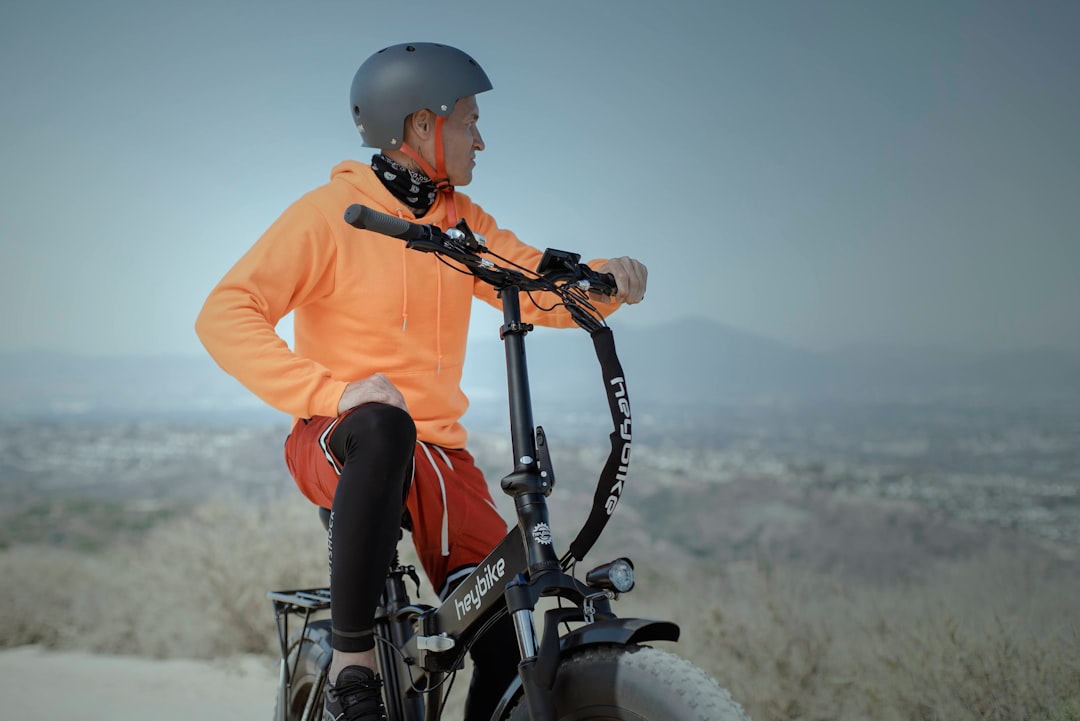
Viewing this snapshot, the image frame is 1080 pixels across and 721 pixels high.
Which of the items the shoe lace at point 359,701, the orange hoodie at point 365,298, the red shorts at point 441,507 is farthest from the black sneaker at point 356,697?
the orange hoodie at point 365,298

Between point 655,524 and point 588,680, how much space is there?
179 inches

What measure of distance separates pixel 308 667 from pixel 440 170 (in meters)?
1.22

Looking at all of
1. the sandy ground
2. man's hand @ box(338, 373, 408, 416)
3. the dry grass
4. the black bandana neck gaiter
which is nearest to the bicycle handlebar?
man's hand @ box(338, 373, 408, 416)

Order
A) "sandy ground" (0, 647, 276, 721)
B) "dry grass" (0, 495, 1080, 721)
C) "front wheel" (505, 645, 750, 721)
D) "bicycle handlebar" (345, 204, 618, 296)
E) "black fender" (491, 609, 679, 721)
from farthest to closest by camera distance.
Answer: "sandy ground" (0, 647, 276, 721) < "dry grass" (0, 495, 1080, 721) < "bicycle handlebar" (345, 204, 618, 296) < "black fender" (491, 609, 679, 721) < "front wheel" (505, 645, 750, 721)

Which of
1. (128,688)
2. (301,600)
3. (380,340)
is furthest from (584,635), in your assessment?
(128,688)

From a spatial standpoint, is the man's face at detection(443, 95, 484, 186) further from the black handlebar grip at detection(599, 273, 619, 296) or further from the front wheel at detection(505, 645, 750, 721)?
the front wheel at detection(505, 645, 750, 721)

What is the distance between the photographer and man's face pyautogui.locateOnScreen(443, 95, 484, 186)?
1.98 m

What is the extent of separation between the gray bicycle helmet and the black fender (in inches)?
A: 45.4

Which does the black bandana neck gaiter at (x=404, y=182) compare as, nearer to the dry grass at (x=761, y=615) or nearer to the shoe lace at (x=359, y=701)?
the shoe lace at (x=359, y=701)

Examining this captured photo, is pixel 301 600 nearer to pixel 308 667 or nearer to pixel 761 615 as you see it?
pixel 308 667

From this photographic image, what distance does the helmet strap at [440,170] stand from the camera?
197 centimetres

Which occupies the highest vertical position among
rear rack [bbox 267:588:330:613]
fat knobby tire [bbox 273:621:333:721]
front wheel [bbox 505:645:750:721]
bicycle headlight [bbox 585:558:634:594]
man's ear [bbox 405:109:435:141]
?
man's ear [bbox 405:109:435:141]

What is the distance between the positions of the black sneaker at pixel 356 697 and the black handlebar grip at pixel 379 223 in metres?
0.83

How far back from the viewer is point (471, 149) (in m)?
2.03
